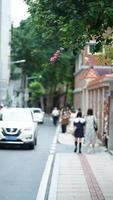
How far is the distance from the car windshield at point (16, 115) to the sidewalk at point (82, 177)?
408 centimetres

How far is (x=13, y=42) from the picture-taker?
2501 inches

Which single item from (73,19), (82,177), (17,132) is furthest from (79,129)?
(73,19)

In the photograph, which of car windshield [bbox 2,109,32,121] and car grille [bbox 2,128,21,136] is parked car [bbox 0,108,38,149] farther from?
car windshield [bbox 2,109,32,121]

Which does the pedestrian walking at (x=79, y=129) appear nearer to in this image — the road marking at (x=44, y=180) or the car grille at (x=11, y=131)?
the road marking at (x=44, y=180)

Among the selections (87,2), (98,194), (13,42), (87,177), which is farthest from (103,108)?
(13,42)

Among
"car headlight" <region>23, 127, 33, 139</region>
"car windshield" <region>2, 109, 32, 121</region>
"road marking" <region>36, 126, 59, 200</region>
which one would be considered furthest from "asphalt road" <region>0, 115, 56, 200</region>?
"car windshield" <region>2, 109, 32, 121</region>

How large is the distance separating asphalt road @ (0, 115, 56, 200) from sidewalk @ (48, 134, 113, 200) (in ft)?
1.44

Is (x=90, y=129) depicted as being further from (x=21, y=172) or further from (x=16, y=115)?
(x=21, y=172)

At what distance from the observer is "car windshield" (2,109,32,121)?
27.1 m

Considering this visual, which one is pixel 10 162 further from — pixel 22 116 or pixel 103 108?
pixel 103 108

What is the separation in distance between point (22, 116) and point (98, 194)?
1501 cm

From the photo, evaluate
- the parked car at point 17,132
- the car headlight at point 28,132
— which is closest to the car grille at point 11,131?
the parked car at point 17,132

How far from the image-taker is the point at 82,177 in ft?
51.9

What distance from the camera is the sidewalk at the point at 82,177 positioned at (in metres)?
12.6
